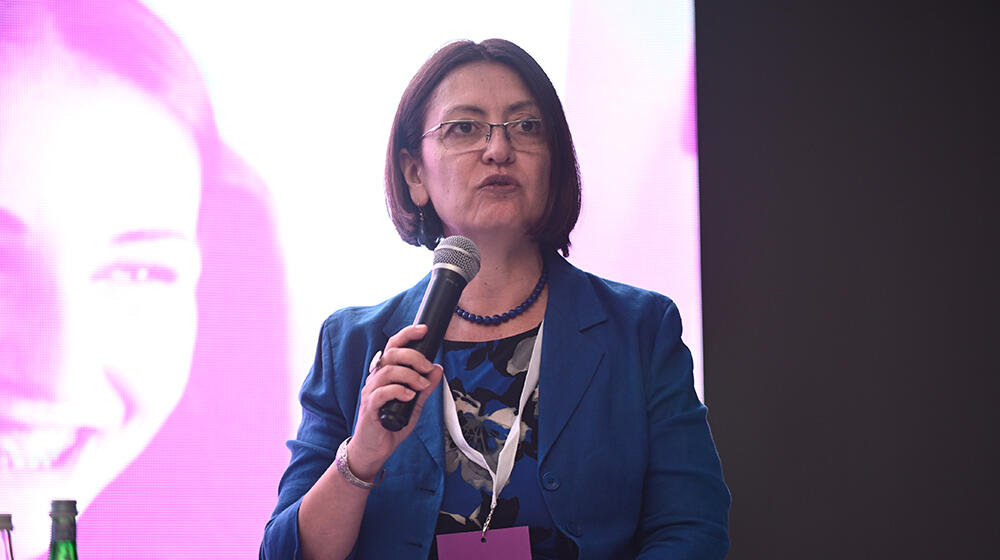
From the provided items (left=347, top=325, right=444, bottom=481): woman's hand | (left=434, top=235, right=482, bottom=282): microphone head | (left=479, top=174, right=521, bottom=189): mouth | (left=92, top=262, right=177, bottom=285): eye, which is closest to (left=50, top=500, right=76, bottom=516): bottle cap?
(left=347, top=325, right=444, bottom=481): woman's hand

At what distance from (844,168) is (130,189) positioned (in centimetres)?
231

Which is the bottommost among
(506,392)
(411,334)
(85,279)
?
(506,392)

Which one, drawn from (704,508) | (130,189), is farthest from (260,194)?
(704,508)

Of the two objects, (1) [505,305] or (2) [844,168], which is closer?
(1) [505,305]

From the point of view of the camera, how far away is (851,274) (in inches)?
110

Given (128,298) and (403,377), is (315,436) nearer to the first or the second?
(403,377)

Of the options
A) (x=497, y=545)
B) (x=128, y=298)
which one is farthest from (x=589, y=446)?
(x=128, y=298)

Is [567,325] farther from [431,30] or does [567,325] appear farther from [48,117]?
[48,117]

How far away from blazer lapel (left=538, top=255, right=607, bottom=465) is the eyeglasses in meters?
0.27

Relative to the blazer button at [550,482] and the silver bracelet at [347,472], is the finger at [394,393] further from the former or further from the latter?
the blazer button at [550,482]

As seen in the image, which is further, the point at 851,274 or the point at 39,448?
the point at 851,274

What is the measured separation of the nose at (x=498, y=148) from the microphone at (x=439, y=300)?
292mm

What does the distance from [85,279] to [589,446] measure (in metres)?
1.76

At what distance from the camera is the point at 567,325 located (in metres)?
1.58
